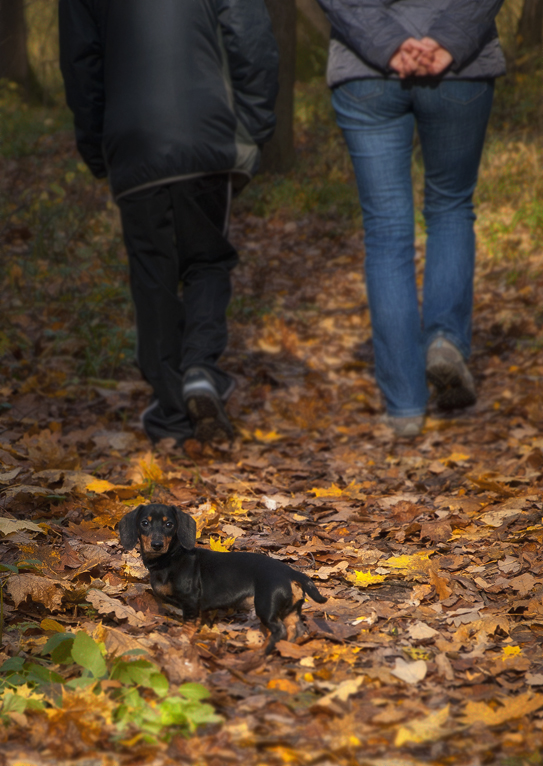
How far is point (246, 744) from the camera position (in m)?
1.72

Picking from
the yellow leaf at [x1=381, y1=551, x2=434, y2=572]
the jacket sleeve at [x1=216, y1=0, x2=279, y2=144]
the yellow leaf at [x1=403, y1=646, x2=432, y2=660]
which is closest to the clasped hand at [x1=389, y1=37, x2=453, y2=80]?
the jacket sleeve at [x1=216, y1=0, x2=279, y2=144]

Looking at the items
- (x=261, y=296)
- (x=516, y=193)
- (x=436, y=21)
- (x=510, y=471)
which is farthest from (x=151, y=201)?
(x=516, y=193)

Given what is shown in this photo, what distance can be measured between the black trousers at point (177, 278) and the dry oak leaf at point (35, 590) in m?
1.92

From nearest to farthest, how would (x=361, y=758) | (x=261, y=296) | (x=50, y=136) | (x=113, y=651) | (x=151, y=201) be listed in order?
(x=361, y=758) < (x=113, y=651) < (x=151, y=201) < (x=261, y=296) < (x=50, y=136)

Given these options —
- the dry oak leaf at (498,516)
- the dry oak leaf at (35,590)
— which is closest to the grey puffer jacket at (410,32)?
the dry oak leaf at (498,516)

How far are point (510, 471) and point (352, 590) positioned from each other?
1.46m

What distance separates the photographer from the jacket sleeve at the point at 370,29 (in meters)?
3.90

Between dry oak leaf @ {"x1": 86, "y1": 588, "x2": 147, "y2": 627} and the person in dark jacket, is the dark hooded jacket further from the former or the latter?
dry oak leaf @ {"x1": 86, "y1": 588, "x2": 147, "y2": 627}

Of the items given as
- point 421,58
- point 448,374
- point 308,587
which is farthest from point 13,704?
point 421,58

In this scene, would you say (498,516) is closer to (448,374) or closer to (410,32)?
(448,374)

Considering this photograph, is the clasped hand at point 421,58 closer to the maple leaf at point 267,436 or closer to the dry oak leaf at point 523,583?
the maple leaf at point 267,436

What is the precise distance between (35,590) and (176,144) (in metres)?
2.36

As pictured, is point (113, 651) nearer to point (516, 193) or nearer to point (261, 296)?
point (261, 296)

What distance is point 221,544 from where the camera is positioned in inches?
115
